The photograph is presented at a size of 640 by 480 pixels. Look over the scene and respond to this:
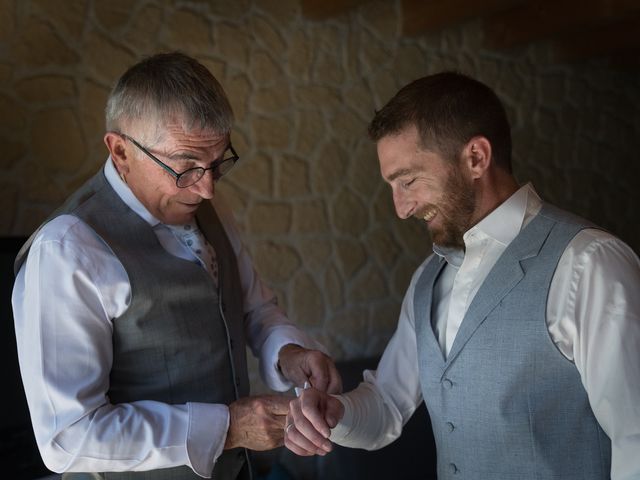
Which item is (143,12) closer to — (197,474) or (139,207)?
(139,207)

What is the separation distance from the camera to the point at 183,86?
68.1 inches

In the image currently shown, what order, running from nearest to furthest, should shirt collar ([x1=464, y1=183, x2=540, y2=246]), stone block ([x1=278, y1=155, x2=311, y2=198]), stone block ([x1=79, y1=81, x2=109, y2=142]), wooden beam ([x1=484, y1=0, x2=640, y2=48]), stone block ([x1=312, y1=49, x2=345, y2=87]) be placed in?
shirt collar ([x1=464, y1=183, x2=540, y2=246]), stone block ([x1=79, y1=81, x2=109, y2=142]), wooden beam ([x1=484, y1=0, x2=640, y2=48]), stone block ([x1=278, y1=155, x2=311, y2=198]), stone block ([x1=312, y1=49, x2=345, y2=87])

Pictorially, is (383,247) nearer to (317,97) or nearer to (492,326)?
(317,97)

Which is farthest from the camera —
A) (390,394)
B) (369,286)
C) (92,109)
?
(369,286)

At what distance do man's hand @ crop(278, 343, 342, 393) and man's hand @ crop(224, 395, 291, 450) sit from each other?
230 mm

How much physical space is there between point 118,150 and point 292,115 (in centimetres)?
233

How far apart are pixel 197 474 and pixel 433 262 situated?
0.87 m

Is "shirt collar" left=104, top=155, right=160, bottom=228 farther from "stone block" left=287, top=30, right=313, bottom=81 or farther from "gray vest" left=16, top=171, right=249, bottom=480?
"stone block" left=287, top=30, right=313, bottom=81

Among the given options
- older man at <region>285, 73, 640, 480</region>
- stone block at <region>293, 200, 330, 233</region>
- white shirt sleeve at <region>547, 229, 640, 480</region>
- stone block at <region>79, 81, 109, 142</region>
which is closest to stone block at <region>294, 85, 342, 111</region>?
stone block at <region>293, 200, 330, 233</region>

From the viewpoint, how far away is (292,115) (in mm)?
4047

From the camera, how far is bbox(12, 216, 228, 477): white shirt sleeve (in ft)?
5.00

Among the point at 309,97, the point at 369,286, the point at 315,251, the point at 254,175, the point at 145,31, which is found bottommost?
the point at 369,286

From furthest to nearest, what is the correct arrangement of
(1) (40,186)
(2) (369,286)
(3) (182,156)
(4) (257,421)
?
1. (2) (369,286)
2. (1) (40,186)
3. (3) (182,156)
4. (4) (257,421)

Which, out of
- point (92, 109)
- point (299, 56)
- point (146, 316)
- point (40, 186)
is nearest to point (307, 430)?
point (146, 316)
